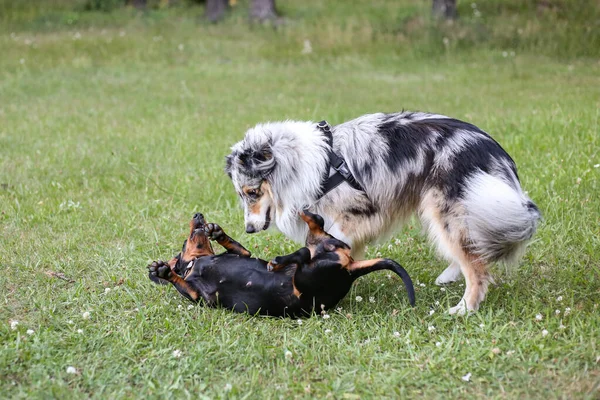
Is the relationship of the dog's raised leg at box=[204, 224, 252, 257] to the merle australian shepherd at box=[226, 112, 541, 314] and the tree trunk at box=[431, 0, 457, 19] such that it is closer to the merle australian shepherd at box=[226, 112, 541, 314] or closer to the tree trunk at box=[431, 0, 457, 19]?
the merle australian shepherd at box=[226, 112, 541, 314]

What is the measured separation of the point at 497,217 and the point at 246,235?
220 cm

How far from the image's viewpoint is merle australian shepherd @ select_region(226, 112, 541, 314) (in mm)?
3887

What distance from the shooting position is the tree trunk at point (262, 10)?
16.4 metres

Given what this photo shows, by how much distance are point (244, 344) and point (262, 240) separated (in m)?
1.70

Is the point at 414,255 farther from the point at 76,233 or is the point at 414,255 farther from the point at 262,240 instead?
the point at 76,233

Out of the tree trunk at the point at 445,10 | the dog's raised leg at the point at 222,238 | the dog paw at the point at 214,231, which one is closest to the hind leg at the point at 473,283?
the dog's raised leg at the point at 222,238

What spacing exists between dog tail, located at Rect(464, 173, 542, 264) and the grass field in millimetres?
410

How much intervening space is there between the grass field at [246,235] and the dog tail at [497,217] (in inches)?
16.2

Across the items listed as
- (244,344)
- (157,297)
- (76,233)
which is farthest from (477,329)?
(76,233)

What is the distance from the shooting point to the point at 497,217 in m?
3.81

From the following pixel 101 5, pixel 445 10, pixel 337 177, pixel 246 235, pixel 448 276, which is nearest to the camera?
pixel 337 177

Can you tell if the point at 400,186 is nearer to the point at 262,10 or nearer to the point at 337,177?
the point at 337,177

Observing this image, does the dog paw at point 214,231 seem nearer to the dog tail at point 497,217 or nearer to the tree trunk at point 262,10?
the dog tail at point 497,217

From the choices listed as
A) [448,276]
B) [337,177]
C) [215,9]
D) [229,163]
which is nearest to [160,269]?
[229,163]
